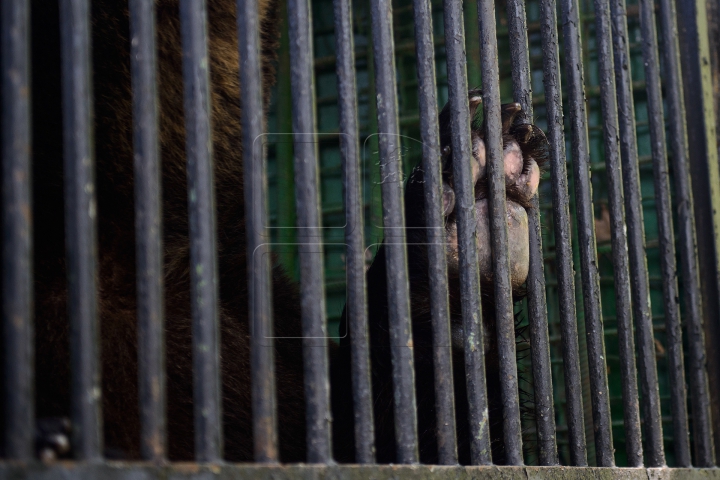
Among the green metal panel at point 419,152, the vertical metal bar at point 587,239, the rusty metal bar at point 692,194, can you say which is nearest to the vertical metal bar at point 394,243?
the vertical metal bar at point 587,239

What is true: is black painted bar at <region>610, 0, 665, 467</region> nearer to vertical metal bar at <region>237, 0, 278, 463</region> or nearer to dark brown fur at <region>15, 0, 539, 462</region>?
dark brown fur at <region>15, 0, 539, 462</region>

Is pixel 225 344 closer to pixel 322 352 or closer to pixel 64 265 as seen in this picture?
pixel 64 265

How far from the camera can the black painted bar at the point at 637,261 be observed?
2117 mm

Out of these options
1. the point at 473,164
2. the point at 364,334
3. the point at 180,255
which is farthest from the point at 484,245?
the point at 180,255

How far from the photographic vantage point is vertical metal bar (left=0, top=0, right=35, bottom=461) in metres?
0.97

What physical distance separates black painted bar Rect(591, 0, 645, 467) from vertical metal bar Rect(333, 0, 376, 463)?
0.78 meters

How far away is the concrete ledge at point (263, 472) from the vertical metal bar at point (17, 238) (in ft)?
0.10

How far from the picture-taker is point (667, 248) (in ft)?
7.52

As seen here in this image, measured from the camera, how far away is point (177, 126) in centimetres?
226

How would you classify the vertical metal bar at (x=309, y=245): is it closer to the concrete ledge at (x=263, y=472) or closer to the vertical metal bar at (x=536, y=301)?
the concrete ledge at (x=263, y=472)

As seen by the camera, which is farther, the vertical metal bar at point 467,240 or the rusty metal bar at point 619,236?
the rusty metal bar at point 619,236

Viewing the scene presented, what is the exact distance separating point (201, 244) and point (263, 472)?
0.30 metres

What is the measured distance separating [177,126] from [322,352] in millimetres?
1153

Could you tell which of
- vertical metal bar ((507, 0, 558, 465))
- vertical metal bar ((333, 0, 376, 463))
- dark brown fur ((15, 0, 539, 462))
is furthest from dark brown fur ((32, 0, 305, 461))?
vertical metal bar ((507, 0, 558, 465))
